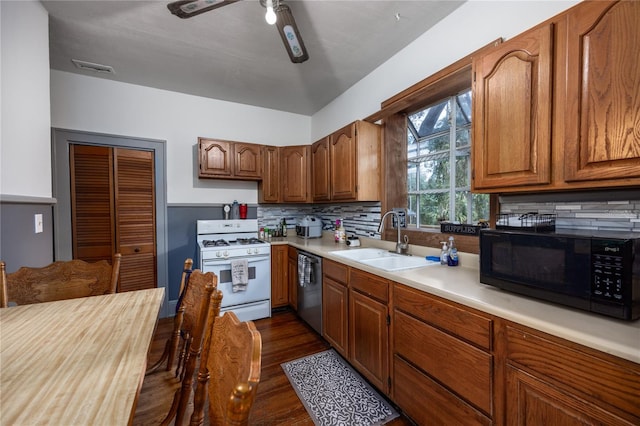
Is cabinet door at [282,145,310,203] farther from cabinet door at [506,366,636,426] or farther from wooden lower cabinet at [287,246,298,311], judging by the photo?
cabinet door at [506,366,636,426]

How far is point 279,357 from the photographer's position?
223 cm

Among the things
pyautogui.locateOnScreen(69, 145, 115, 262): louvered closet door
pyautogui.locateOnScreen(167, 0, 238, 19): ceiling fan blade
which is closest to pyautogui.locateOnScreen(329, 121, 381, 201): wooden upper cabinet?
pyautogui.locateOnScreen(167, 0, 238, 19): ceiling fan blade

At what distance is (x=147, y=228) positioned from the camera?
3.02 meters

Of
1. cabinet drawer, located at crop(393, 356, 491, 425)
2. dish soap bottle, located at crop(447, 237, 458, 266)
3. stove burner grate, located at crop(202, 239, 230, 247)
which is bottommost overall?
cabinet drawer, located at crop(393, 356, 491, 425)

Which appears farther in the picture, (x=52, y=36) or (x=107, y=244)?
(x=107, y=244)

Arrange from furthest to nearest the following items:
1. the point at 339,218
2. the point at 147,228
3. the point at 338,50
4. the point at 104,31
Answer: the point at 339,218
the point at 147,228
the point at 338,50
the point at 104,31

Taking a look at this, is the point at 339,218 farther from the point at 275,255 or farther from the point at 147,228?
the point at 147,228

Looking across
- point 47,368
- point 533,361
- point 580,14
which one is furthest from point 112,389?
point 580,14

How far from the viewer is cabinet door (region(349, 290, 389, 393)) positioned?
165 cm

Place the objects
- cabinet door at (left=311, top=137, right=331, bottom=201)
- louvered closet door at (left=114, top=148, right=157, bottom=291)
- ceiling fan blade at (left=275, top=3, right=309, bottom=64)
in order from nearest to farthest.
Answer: ceiling fan blade at (left=275, top=3, right=309, bottom=64) → louvered closet door at (left=114, top=148, right=157, bottom=291) → cabinet door at (left=311, top=137, right=331, bottom=201)

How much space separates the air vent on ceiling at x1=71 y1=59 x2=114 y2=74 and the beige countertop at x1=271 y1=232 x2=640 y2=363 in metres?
3.12

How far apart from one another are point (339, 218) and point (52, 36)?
3.07 metres

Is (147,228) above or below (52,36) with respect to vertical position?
below

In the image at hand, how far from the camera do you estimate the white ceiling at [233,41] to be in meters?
1.83
